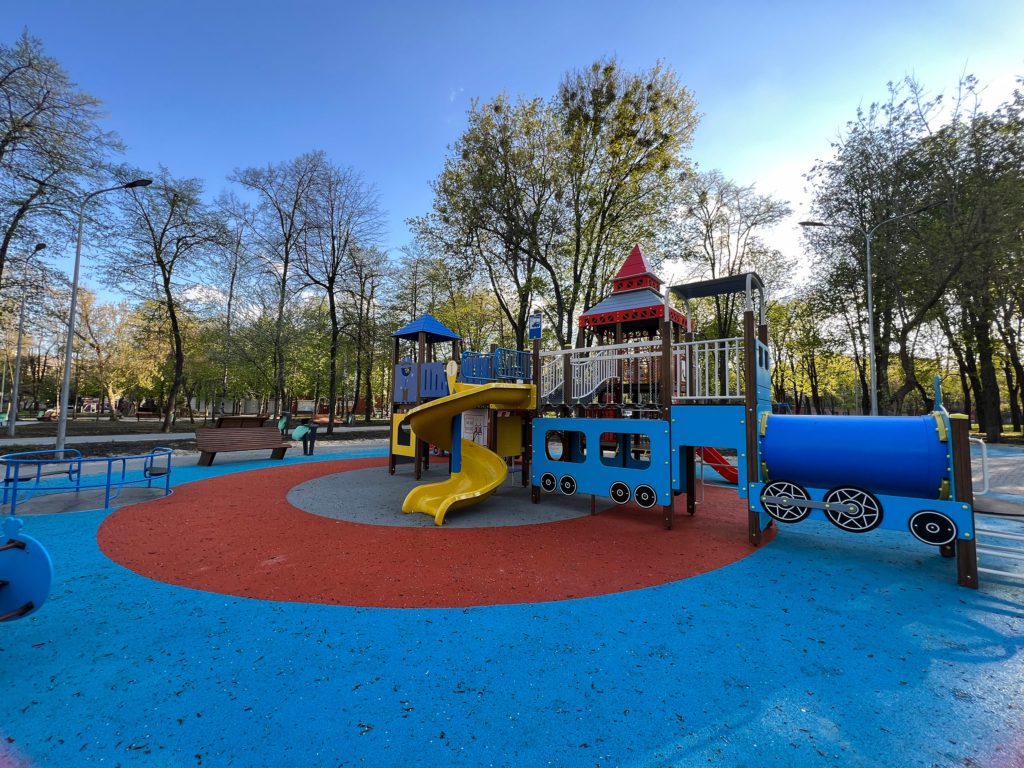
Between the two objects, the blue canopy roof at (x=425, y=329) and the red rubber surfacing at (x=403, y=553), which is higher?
the blue canopy roof at (x=425, y=329)

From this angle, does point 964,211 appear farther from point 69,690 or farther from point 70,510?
point 70,510

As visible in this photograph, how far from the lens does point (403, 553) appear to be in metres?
5.75

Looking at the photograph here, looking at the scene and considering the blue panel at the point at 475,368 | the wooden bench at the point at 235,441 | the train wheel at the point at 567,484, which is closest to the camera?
the train wheel at the point at 567,484

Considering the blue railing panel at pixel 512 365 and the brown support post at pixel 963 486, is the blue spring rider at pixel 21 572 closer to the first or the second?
the blue railing panel at pixel 512 365

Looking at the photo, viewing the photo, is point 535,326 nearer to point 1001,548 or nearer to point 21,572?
point 21,572

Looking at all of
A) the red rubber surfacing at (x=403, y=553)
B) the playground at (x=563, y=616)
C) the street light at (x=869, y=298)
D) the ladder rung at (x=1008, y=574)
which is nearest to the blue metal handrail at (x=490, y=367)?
the playground at (x=563, y=616)

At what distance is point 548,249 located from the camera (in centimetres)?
2173

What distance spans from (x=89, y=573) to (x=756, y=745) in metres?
6.80

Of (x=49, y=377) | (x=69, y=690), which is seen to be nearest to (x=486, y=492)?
(x=69, y=690)

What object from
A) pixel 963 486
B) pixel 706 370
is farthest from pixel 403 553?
pixel 963 486

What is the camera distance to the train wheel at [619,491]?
7.54m

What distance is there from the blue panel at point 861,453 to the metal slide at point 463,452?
457 cm

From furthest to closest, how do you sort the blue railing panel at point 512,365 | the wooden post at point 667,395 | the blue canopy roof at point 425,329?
the blue canopy roof at point 425,329 → the blue railing panel at point 512,365 → the wooden post at point 667,395

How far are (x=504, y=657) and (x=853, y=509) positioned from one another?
4990mm
